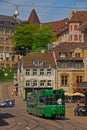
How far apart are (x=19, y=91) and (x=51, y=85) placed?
10.2m

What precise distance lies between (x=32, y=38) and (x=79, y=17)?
601 inches

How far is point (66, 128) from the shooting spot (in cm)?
3712

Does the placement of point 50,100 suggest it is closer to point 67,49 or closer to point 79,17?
point 67,49

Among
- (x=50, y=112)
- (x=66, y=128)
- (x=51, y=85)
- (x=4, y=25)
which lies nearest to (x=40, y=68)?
(x=51, y=85)

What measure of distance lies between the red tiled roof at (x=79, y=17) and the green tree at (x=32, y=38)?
757cm

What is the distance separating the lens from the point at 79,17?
474ft

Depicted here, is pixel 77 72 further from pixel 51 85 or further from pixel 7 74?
pixel 7 74

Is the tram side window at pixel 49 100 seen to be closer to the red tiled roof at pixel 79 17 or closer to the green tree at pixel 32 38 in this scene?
the green tree at pixel 32 38

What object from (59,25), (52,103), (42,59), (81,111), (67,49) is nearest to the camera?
(52,103)

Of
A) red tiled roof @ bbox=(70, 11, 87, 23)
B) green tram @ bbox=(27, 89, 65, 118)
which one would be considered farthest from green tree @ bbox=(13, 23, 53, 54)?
green tram @ bbox=(27, 89, 65, 118)

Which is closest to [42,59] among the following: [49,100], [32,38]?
[32,38]

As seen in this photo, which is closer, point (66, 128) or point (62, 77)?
point (66, 128)

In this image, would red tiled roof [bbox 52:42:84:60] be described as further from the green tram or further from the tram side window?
the tram side window

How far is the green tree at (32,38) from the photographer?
437ft
